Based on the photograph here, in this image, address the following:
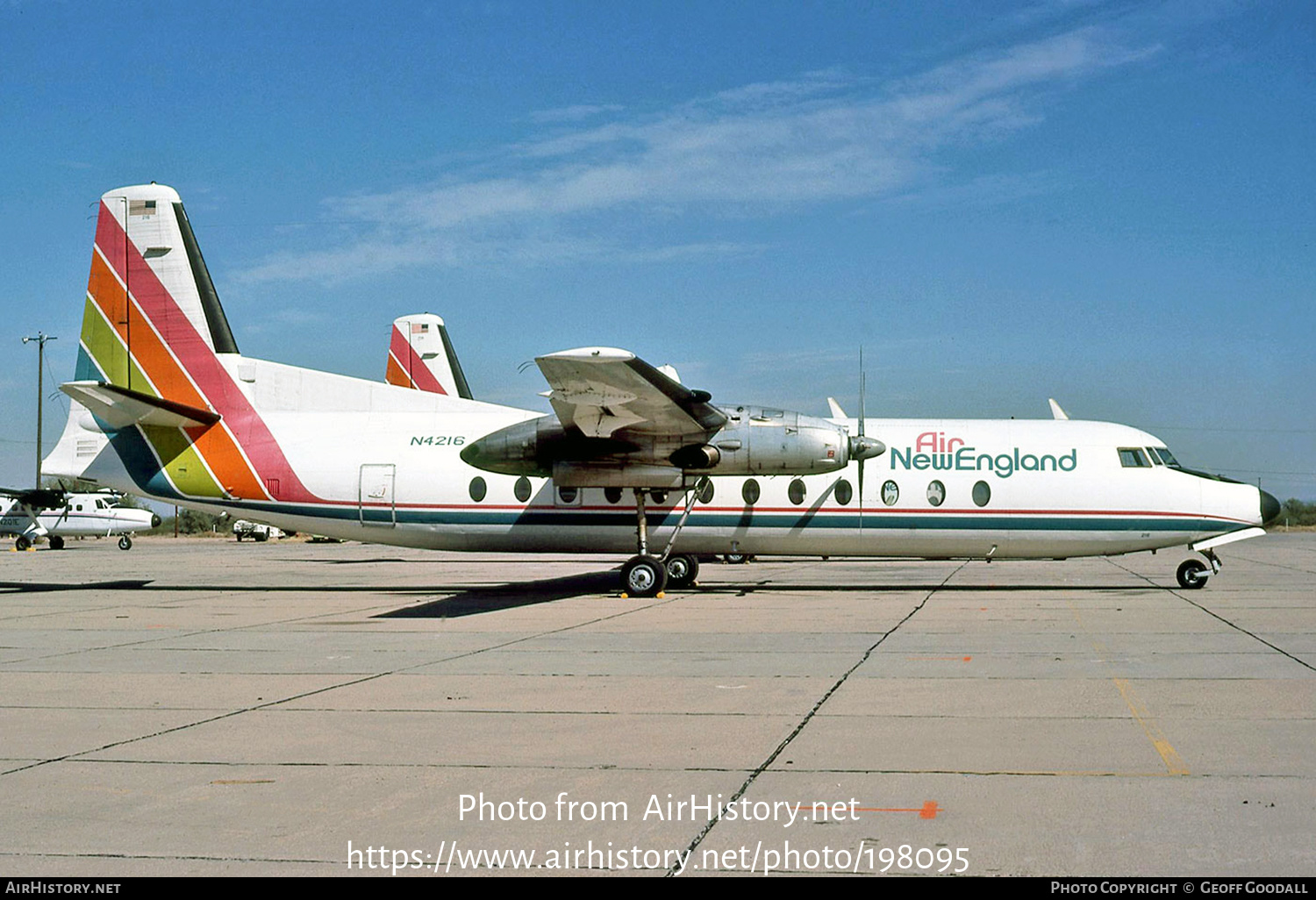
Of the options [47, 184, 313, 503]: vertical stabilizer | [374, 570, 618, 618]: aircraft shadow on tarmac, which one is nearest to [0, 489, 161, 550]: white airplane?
[47, 184, 313, 503]: vertical stabilizer

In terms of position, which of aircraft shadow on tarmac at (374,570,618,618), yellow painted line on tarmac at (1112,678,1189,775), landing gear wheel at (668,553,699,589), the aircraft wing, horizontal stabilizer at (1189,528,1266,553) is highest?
the aircraft wing

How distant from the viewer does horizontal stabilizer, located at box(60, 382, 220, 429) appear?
18672 millimetres

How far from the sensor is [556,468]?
762 inches

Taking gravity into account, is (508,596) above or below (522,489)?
below

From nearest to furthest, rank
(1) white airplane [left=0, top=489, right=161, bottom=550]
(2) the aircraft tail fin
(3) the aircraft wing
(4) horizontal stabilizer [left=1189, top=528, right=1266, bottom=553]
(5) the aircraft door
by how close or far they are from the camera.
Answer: (3) the aircraft wing → (4) horizontal stabilizer [left=1189, top=528, right=1266, bottom=553] → (5) the aircraft door → (2) the aircraft tail fin → (1) white airplane [left=0, top=489, right=161, bottom=550]

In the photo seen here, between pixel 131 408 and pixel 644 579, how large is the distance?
9245 millimetres

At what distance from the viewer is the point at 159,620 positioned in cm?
1538

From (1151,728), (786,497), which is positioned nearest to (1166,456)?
(786,497)

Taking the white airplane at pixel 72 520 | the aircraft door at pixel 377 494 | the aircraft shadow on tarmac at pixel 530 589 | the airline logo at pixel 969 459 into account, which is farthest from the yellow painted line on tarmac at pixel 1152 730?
the white airplane at pixel 72 520

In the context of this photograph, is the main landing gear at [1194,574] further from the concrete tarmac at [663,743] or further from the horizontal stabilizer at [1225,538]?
the concrete tarmac at [663,743]

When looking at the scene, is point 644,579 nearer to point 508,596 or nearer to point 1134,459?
point 508,596

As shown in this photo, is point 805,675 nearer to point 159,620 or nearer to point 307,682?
point 307,682

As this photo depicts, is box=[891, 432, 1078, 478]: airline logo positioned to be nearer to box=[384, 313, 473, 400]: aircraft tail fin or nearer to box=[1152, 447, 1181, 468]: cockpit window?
box=[1152, 447, 1181, 468]: cockpit window

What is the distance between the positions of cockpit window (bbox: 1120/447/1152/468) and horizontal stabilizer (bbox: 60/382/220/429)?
1602 centimetres
